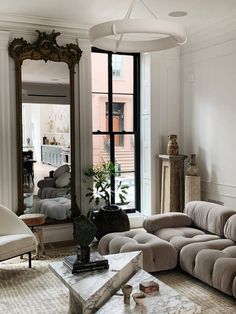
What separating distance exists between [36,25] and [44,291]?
3.52 m

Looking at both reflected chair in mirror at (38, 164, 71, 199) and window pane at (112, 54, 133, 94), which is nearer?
reflected chair in mirror at (38, 164, 71, 199)

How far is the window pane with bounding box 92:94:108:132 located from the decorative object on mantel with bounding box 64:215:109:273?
10.8 ft

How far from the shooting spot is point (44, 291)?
12.9 feet

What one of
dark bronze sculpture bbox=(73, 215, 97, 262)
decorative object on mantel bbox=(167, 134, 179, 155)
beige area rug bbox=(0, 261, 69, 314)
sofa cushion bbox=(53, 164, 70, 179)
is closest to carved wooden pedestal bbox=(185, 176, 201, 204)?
decorative object on mantel bbox=(167, 134, 179, 155)

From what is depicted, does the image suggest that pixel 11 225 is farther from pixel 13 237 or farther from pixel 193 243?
pixel 193 243

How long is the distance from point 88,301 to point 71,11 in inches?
145

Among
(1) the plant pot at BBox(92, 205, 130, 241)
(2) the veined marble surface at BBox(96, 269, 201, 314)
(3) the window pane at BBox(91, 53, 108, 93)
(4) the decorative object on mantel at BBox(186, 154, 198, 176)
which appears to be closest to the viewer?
(2) the veined marble surface at BBox(96, 269, 201, 314)

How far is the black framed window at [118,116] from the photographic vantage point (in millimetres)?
6418

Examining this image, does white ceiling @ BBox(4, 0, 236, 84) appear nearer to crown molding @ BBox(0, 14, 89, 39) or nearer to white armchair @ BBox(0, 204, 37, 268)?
crown molding @ BBox(0, 14, 89, 39)

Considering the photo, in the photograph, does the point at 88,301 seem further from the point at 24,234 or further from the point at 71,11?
the point at 71,11

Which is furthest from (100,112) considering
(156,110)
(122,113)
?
(156,110)

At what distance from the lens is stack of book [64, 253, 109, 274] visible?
325 centimetres

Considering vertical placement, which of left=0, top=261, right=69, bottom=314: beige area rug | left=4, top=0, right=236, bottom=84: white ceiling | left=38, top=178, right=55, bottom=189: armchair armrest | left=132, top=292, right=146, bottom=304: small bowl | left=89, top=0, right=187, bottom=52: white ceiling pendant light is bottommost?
left=0, top=261, right=69, bottom=314: beige area rug

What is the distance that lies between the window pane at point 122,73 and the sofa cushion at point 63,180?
1624 mm
